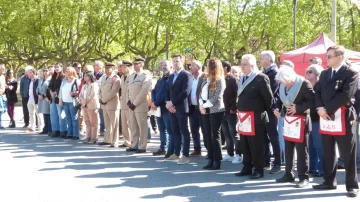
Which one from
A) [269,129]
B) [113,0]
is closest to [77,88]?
[269,129]

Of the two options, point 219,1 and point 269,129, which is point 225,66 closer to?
point 269,129

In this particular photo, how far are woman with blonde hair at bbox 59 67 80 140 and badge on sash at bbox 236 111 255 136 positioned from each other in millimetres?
6061

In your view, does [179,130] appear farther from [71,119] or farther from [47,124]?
[47,124]

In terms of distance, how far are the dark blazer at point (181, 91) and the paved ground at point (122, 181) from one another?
1.09 m

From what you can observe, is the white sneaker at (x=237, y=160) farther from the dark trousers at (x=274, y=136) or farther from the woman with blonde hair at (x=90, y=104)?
the woman with blonde hair at (x=90, y=104)

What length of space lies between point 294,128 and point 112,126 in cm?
544

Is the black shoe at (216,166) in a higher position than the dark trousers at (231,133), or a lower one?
lower

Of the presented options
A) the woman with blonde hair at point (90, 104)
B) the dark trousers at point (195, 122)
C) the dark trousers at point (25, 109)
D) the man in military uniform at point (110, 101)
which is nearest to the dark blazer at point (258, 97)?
the dark trousers at point (195, 122)

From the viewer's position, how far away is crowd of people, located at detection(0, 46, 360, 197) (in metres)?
6.33

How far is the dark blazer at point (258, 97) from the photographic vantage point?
7.19 m

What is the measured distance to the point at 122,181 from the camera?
24.0ft

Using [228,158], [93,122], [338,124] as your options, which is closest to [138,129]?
[93,122]

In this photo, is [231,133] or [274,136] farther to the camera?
[231,133]

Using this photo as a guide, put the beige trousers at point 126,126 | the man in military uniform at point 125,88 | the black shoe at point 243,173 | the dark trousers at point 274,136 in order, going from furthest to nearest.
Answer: the beige trousers at point 126,126, the man in military uniform at point 125,88, the dark trousers at point 274,136, the black shoe at point 243,173
